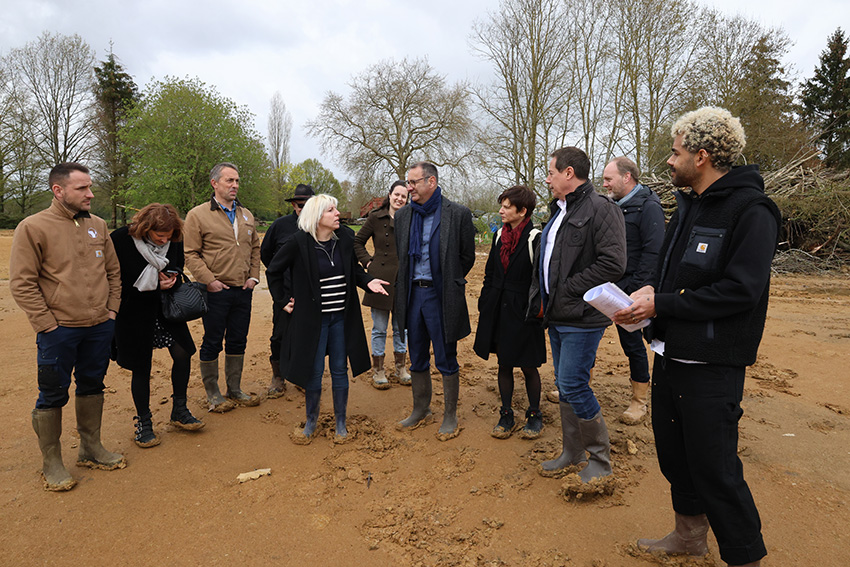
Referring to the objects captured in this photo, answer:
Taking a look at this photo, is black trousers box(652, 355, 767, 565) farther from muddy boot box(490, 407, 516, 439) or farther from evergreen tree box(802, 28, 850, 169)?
evergreen tree box(802, 28, 850, 169)

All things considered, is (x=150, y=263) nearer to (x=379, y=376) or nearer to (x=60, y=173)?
(x=60, y=173)

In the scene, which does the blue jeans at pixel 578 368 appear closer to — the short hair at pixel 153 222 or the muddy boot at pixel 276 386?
the short hair at pixel 153 222

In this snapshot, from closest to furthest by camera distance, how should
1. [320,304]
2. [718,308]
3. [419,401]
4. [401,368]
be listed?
1. [718,308]
2. [320,304]
3. [419,401]
4. [401,368]

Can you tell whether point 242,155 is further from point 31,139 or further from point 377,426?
point 377,426

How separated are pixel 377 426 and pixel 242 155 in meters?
24.9

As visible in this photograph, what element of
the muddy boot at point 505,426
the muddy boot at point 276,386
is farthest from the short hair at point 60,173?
the muddy boot at point 505,426

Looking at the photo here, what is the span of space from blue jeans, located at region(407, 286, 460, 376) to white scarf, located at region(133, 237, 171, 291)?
2021 mm

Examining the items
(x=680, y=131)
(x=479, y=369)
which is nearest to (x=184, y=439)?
(x=479, y=369)

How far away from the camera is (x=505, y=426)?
4.11 m

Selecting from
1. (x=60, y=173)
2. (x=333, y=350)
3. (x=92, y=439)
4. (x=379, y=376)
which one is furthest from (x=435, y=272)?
(x=92, y=439)

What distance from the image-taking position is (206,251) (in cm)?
466

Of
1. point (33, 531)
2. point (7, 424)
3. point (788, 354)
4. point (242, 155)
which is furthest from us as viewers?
point (242, 155)

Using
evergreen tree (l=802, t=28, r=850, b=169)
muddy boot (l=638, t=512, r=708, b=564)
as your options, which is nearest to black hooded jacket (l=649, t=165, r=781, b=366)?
muddy boot (l=638, t=512, r=708, b=564)

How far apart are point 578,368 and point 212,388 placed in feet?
11.5
